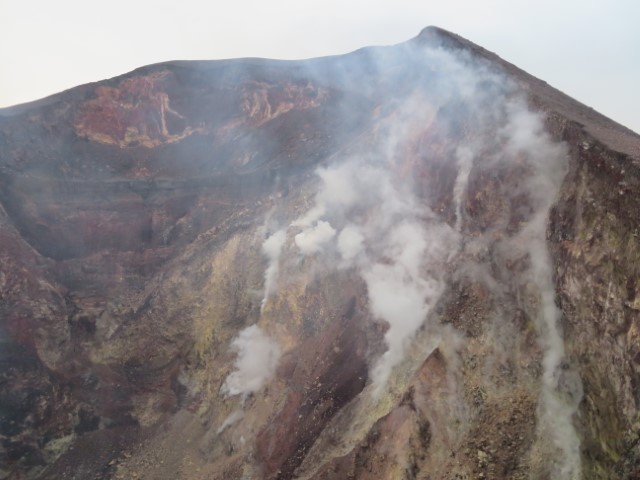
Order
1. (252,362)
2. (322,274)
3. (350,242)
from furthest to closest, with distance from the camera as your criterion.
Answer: (350,242) < (322,274) < (252,362)

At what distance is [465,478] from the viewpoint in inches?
516

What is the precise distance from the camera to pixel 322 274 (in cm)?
2322

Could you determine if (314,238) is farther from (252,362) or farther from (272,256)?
(252,362)

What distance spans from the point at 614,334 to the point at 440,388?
511cm

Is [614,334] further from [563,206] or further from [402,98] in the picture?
[402,98]

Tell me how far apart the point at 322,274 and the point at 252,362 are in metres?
5.01

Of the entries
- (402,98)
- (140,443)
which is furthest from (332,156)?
(140,443)

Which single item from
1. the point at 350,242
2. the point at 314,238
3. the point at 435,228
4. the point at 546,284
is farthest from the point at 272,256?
the point at 546,284

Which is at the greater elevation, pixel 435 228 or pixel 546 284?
pixel 546 284

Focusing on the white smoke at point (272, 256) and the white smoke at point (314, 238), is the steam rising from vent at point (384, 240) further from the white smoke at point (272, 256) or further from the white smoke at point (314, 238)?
the white smoke at point (272, 256)

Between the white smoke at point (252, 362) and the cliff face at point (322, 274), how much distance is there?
5.1 inches

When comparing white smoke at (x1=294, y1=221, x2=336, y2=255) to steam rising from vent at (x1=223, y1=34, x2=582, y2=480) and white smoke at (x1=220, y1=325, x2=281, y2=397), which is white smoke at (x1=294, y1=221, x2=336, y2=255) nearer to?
steam rising from vent at (x1=223, y1=34, x2=582, y2=480)

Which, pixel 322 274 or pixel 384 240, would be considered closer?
pixel 384 240

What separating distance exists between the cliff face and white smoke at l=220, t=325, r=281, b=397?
13 centimetres
